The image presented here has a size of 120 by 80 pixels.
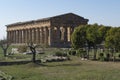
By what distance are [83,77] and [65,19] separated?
302 feet

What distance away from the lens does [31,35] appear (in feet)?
478

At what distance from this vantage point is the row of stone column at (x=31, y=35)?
428 ft

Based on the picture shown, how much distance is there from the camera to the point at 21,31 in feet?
525

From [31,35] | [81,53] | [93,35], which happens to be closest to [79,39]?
[81,53]

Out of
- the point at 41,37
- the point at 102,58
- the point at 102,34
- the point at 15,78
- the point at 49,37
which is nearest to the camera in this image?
the point at 15,78

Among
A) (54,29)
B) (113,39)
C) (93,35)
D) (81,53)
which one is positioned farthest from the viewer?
(54,29)

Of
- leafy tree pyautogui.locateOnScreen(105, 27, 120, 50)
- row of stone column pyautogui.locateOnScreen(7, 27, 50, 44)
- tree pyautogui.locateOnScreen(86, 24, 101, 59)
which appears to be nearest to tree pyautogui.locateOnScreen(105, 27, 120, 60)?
leafy tree pyautogui.locateOnScreen(105, 27, 120, 50)

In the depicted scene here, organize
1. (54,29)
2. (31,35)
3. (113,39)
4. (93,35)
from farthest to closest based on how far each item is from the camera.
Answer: (31,35) < (54,29) < (93,35) < (113,39)

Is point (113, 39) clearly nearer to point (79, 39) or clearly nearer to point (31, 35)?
A: point (79, 39)

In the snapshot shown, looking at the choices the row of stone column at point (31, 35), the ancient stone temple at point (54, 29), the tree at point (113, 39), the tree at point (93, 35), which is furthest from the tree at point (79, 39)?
the ancient stone temple at point (54, 29)

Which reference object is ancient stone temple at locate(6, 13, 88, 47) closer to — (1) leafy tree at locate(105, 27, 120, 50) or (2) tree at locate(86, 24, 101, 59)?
(2) tree at locate(86, 24, 101, 59)

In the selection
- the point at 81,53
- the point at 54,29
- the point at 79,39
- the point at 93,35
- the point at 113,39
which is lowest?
the point at 81,53

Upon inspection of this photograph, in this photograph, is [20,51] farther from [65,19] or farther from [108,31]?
Result: [65,19]

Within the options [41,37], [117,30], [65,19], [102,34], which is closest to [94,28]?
[102,34]
